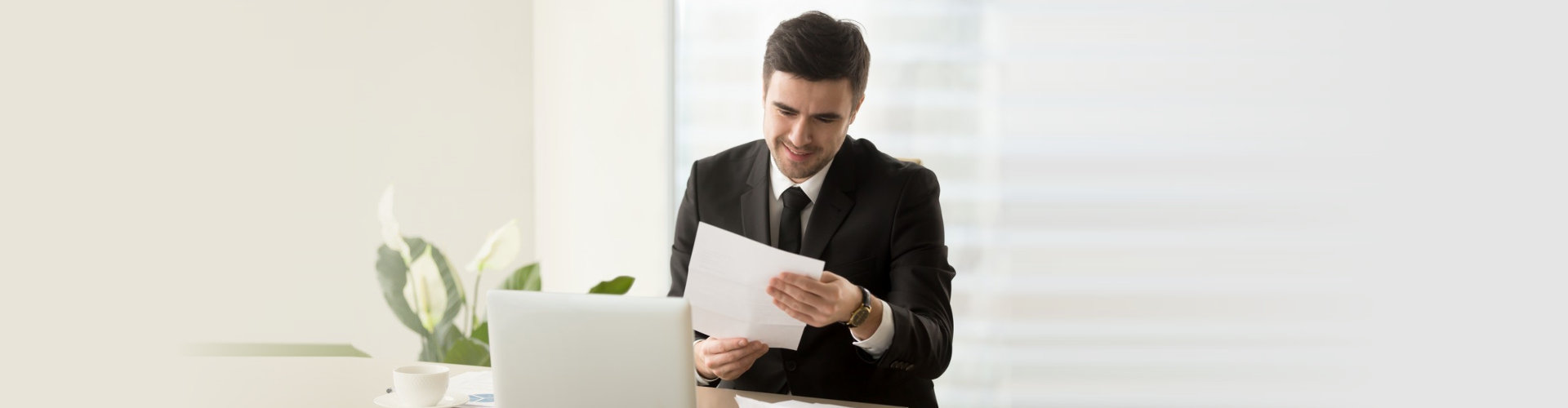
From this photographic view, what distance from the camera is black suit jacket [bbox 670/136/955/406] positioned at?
79.1 inches

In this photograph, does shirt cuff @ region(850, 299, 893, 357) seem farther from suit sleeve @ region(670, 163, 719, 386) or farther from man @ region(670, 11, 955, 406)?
suit sleeve @ region(670, 163, 719, 386)

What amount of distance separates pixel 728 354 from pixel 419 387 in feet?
1.60

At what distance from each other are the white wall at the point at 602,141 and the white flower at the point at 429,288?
1136mm

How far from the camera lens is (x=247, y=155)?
122 inches

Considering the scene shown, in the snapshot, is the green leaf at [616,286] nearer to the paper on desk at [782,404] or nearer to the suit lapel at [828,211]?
the suit lapel at [828,211]

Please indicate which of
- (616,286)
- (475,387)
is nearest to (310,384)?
(475,387)

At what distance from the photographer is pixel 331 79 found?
11.0ft

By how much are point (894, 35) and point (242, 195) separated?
1.97 m

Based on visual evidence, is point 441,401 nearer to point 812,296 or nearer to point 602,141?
point 812,296

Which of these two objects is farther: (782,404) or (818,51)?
(818,51)

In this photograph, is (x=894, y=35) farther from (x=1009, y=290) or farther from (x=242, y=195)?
(x=242, y=195)

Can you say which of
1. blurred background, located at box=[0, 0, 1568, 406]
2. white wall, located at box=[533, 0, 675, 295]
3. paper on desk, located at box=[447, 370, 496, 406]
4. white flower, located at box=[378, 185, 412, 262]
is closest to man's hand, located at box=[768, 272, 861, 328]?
paper on desk, located at box=[447, 370, 496, 406]

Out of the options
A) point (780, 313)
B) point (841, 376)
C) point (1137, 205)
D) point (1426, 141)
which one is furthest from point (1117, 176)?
point (780, 313)

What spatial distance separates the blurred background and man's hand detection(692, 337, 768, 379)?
170 centimetres
